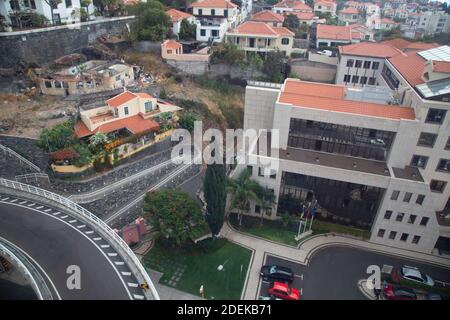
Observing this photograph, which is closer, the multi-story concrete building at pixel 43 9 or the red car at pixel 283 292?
the red car at pixel 283 292

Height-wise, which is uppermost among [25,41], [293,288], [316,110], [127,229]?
[25,41]

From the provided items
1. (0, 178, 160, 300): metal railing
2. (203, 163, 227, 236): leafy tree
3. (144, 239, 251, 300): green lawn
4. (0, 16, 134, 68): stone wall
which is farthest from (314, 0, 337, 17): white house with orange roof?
(0, 178, 160, 300): metal railing

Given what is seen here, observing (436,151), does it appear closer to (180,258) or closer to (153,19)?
(180,258)

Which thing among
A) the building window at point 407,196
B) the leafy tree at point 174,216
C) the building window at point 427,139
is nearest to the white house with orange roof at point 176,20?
the leafy tree at point 174,216

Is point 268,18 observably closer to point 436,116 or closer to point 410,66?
point 410,66

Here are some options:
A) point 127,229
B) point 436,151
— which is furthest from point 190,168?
point 436,151

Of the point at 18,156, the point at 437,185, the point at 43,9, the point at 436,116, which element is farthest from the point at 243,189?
the point at 43,9

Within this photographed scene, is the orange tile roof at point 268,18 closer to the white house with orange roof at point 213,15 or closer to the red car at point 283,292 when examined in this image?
the white house with orange roof at point 213,15
